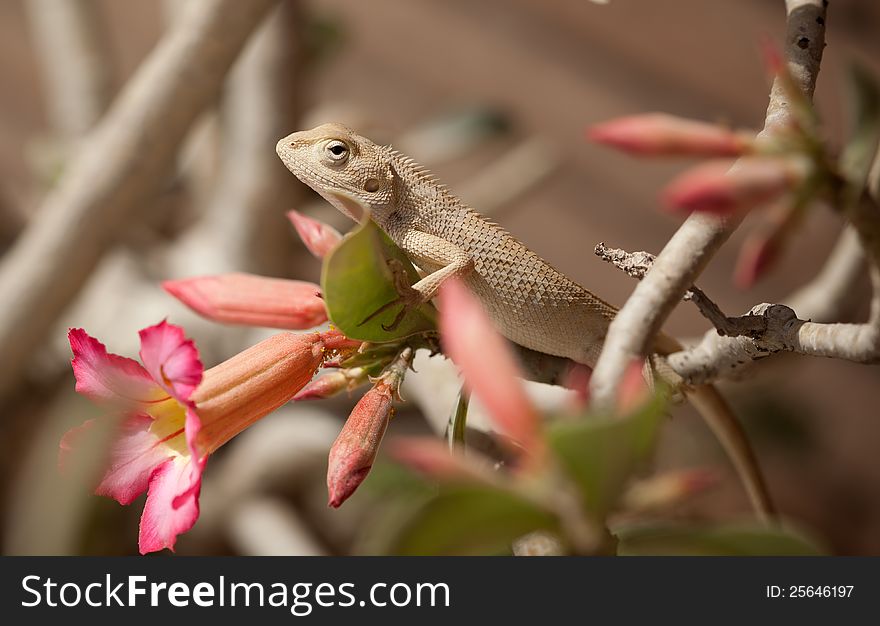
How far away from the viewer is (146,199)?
88cm

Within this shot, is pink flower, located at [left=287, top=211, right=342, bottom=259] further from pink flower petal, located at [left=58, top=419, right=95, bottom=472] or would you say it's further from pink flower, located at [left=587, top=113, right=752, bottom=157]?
pink flower, located at [left=587, top=113, right=752, bottom=157]

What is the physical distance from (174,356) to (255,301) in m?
0.12

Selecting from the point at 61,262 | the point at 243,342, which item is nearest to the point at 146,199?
the point at 61,262

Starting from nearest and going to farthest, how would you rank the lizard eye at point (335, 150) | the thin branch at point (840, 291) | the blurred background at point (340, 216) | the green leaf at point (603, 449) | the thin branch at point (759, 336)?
the green leaf at point (603, 449) < the thin branch at point (759, 336) < the lizard eye at point (335, 150) < the thin branch at point (840, 291) < the blurred background at point (340, 216)

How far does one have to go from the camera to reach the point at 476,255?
0.62 metres

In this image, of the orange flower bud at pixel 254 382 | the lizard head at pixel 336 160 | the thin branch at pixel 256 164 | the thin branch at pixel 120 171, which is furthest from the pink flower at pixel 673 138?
the thin branch at pixel 256 164

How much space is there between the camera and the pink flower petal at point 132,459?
16.7 inches

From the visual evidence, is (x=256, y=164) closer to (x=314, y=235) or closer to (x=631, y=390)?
(x=314, y=235)

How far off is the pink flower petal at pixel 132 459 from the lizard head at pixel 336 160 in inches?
9.9

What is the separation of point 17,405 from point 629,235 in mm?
1337

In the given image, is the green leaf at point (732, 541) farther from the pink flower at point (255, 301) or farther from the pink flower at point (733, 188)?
the pink flower at point (255, 301)

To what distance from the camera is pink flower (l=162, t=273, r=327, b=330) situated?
50cm

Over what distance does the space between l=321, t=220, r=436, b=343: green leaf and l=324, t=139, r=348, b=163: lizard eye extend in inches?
7.3

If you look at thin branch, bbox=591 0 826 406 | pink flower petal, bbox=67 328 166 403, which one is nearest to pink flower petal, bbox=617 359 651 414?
thin branch, bbox=591 0 826 406
